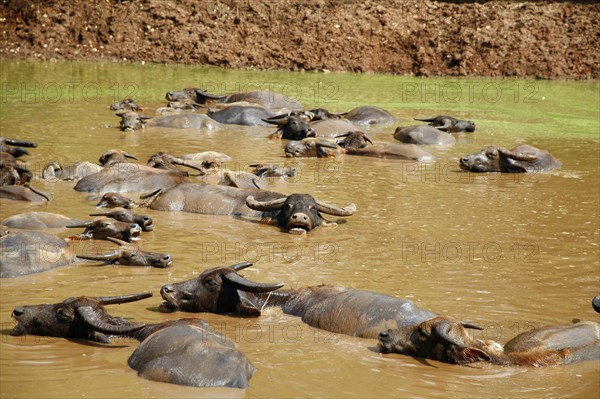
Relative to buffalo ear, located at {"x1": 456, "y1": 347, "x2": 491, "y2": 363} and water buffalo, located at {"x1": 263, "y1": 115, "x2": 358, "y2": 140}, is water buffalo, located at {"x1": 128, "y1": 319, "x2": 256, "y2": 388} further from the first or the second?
water buffalo, located at {"x1": 263, "y1": 115, "x2": 358, "y2": 140}

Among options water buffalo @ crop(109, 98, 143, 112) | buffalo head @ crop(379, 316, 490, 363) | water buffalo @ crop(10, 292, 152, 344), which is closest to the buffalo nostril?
water buffalo @ crop(10, 292, 152, 344)

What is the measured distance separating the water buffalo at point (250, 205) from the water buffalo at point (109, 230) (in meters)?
1.72

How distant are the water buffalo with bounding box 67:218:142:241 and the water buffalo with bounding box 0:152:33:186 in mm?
2614

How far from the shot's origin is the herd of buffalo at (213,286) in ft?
21.1

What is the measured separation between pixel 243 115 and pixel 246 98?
220cm

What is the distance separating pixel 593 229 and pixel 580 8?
2246 cm

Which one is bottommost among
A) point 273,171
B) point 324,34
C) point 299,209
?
point 273,171

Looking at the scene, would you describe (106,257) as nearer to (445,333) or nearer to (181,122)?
(445,333)

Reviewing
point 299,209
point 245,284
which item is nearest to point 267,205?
point 299,209

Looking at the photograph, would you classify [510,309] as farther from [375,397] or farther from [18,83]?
[18,83]

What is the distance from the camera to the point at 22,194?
1170 centimetres

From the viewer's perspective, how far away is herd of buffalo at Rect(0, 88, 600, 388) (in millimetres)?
6438

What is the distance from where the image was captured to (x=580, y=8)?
105ft

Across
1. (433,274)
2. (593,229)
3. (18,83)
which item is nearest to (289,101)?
(18,83)
